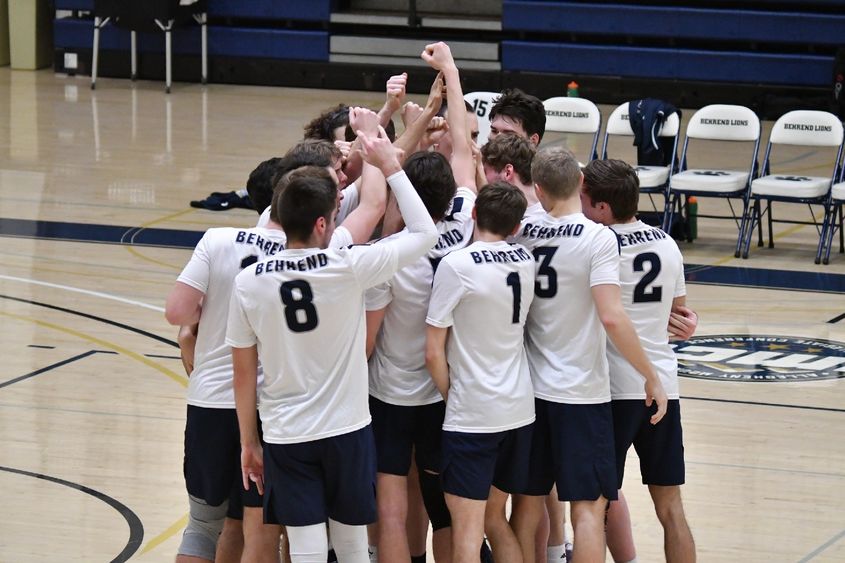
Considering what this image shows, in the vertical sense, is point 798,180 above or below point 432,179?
below

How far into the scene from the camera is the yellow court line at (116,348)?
287 inches

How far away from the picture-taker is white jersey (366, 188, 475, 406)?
425 cm

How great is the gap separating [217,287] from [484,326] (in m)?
0.83

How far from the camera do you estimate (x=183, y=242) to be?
1068 centimetres

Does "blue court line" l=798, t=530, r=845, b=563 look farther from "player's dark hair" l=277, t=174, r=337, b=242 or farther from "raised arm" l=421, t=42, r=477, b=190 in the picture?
"player's dark hair" l=277, t=174, r=337, b=242

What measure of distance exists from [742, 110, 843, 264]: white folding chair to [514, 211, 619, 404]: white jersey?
259 inches

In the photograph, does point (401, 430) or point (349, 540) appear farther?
point (401, 430)

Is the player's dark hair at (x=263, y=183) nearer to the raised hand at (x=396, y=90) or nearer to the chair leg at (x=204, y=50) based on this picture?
the raised hand at (x=396, y=90)

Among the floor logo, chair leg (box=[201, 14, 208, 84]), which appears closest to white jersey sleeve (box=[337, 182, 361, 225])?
the floor logo

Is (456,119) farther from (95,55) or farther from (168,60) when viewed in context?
(95,55)

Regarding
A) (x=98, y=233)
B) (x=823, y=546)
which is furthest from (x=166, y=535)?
(x=98, y=233)

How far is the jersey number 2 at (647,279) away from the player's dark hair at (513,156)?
0.48m

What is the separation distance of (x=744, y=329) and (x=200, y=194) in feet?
18.9

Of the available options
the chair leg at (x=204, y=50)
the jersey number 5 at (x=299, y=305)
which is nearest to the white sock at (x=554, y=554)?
the jersey number 5 at (x=299, y=305)
